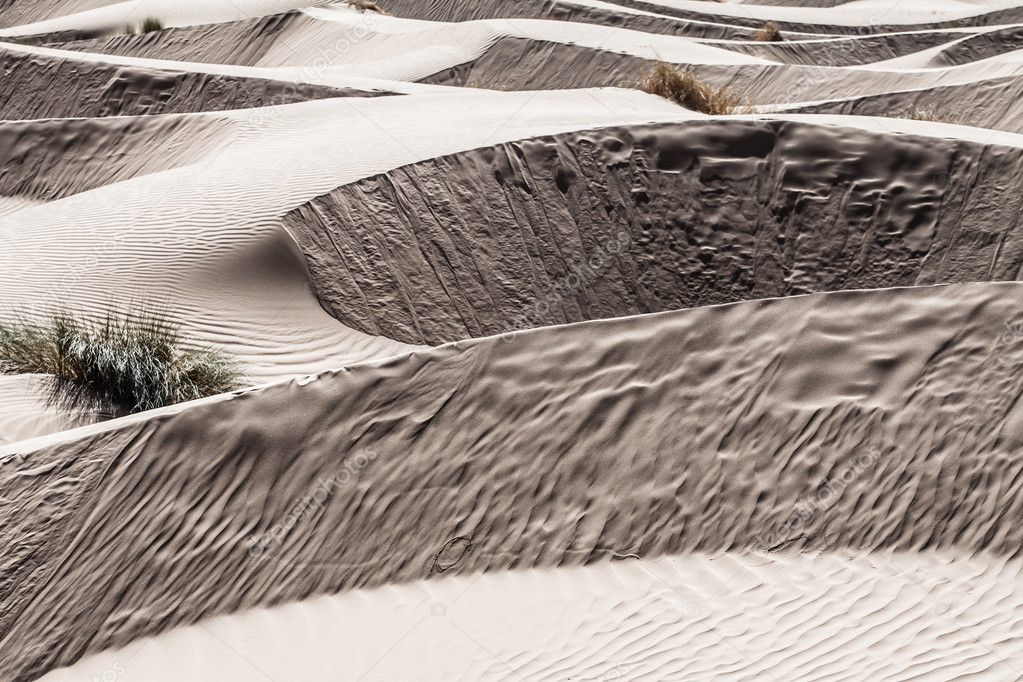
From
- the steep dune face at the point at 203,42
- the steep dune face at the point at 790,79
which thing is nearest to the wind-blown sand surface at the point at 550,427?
the steep dune face at the point at 790,79

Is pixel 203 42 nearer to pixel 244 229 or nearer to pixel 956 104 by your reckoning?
pixel 244 229

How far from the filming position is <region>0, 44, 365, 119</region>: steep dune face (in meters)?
15.8

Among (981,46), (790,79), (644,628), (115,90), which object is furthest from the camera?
(981,46)

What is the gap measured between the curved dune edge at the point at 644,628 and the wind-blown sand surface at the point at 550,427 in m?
0.02

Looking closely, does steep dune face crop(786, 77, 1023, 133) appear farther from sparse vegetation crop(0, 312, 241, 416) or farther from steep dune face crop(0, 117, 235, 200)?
sparse vegetation crop(0, 312, 241, 416)

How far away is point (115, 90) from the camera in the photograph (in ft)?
54.2

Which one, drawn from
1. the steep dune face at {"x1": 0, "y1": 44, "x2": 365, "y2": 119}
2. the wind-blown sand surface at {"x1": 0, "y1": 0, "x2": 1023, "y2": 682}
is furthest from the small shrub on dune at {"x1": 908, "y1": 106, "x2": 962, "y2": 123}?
the steep dune face at {"x1": 0, "y1": 44, "x2": 365, "y2": 119}

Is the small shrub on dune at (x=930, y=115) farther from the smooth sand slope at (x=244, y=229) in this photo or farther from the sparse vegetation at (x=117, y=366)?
the sparse vegetation at (x=117, y=366)

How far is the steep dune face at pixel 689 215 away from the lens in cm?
995

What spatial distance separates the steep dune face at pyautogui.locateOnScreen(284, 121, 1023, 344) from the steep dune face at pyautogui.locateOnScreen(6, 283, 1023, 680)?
13.0ft

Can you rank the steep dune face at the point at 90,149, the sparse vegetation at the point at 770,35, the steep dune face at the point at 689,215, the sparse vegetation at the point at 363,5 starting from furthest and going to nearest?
1. the sparse vegetation at the point at 363,5
2. the sparse vegetation at the point at 770,35
3. the steep dune face at the point at 90,149
4. the steep dune face at the point at 689,215

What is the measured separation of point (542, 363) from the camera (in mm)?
5910

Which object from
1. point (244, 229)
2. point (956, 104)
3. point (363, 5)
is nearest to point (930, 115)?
point (956, 104)

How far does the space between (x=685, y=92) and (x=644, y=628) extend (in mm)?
12042
